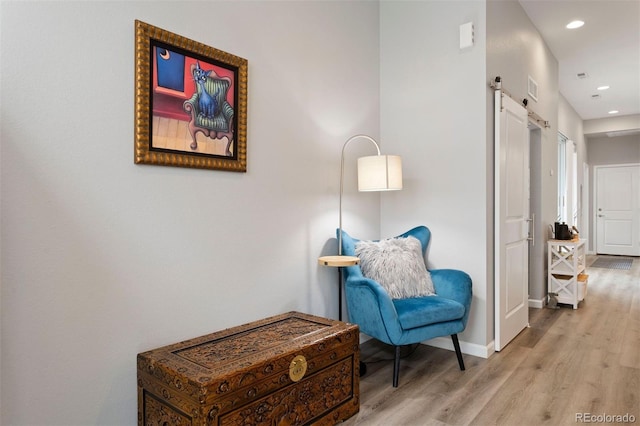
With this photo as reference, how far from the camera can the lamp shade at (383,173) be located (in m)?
2.71

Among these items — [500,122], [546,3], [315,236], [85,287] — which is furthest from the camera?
[546,3]

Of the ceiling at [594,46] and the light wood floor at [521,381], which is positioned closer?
the light wood floor at [521,381]

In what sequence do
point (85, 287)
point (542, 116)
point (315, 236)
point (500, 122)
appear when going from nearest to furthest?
point (85, 287)
point (315, 236)
point (500, 122)
point (542, 116)

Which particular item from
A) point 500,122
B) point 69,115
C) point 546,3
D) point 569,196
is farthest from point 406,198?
point 569,196

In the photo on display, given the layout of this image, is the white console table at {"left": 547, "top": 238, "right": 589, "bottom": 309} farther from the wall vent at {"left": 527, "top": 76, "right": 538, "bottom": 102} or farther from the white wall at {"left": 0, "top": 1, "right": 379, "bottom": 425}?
the white wall at {"left": 0, "top": 1, "right": 379, "bottom": 425}

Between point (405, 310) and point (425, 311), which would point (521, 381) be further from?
point (405, 310)

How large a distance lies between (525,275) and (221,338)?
2936 millimetres

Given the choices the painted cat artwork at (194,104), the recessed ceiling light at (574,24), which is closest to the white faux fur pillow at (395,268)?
the painted cat artwork at (194,104)

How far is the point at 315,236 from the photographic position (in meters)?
2.80

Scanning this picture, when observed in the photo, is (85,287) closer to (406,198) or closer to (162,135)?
(162,135)

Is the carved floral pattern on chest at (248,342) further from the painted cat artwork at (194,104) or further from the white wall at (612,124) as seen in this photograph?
the white wall at (612,124)

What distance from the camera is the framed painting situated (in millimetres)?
1790

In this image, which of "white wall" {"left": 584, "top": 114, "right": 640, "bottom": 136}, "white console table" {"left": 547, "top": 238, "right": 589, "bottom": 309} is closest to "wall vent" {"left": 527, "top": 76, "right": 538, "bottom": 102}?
"white console table" {"left": 547, "top": 238, "right": 589, "bottom": 309}
